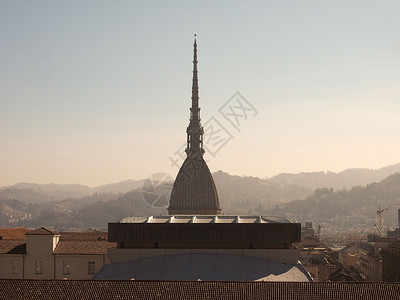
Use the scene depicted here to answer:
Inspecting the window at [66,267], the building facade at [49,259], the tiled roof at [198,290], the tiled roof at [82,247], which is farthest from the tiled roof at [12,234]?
the tiled roof at [198,290]

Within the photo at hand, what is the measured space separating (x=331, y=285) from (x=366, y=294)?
3209 millimetres

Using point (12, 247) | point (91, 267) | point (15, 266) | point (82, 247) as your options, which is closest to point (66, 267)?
point (91, 267)

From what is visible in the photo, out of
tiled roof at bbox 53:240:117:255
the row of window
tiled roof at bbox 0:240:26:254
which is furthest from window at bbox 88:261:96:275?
tiled roof at bbox 0:240:26:254

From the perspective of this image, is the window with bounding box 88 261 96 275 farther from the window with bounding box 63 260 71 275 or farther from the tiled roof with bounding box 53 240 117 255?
the window with bounding box 63 260 71 275

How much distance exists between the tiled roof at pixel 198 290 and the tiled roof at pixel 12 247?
41615mm

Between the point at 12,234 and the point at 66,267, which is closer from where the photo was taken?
the point at 66,267

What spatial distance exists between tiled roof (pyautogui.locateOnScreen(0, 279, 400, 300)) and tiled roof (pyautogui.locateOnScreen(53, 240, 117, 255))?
3938cm

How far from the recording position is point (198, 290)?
63.0 metres

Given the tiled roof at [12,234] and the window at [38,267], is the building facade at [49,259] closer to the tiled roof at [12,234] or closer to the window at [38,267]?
the window at [38,267]

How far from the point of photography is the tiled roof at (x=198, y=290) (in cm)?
6212

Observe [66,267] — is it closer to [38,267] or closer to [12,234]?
[38,267]

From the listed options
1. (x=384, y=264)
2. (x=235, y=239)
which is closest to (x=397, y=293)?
(x=235, y=239)

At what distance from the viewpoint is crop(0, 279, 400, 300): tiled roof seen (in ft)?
204

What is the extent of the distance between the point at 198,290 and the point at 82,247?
46575 mm
